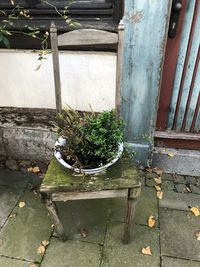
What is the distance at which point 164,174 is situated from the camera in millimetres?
3043

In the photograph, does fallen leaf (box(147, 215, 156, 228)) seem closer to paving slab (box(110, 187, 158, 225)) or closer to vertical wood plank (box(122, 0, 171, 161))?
paving slab (box(110, 187, 158, 225))

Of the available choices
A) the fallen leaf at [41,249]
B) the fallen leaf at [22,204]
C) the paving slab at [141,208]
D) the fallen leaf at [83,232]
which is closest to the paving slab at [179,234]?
the paving slab at [141,208]

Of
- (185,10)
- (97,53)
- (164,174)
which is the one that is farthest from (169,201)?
(185,10)

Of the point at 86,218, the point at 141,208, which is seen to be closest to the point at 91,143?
the point at 86,218

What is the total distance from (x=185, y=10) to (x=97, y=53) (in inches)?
31.8

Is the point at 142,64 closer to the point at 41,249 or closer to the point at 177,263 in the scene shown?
the point at 177,263

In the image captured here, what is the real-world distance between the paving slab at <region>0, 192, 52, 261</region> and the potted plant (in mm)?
784

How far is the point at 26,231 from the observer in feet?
8.08

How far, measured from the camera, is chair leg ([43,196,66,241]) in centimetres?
202

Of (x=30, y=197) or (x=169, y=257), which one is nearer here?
(x=169, y=257)

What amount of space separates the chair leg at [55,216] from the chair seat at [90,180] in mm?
117

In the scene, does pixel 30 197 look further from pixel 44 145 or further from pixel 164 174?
pixel 164 174

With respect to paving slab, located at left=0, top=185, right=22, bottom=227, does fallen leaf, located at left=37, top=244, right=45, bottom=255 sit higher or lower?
lower

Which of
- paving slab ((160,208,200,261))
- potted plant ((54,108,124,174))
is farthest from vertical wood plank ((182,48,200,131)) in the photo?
potted plant ((54,108,124,174))
